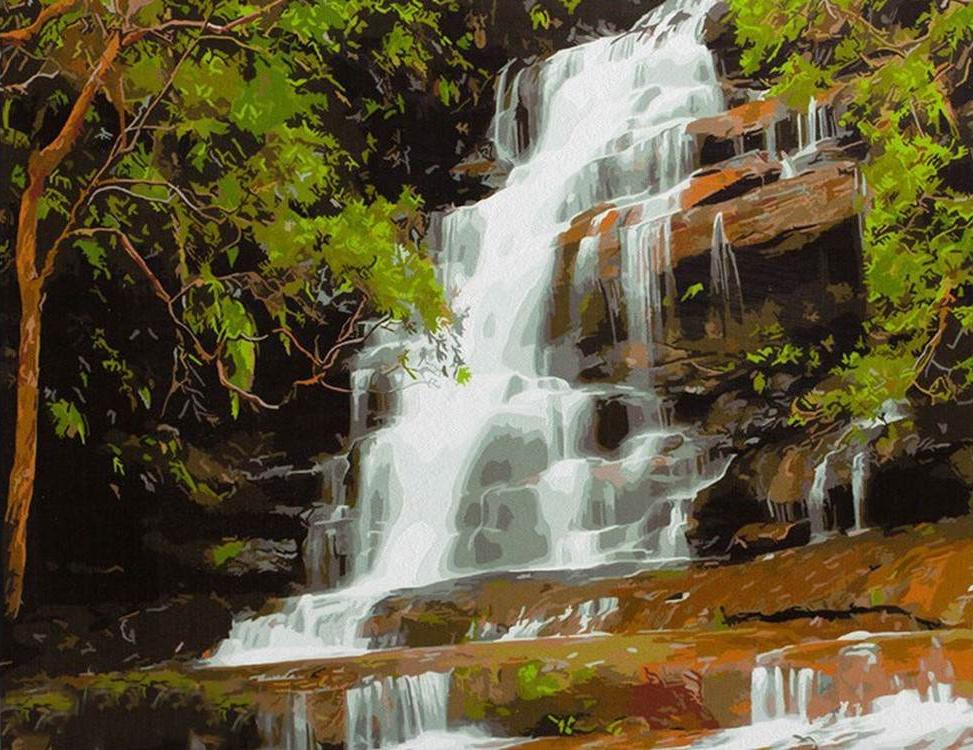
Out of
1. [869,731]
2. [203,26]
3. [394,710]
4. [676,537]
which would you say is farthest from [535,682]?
[203,26]

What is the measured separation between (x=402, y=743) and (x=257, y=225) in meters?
1.23

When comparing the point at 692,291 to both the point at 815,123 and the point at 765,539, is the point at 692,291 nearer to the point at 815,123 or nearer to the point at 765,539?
the point at 815,123

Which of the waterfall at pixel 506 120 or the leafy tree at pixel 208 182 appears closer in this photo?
the leafy tree at pixel 208 182

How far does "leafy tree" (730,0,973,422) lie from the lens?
233 cm

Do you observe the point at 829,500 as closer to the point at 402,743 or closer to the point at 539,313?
the point at 539,313

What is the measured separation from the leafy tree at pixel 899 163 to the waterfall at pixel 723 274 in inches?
11.3

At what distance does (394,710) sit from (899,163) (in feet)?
5.72

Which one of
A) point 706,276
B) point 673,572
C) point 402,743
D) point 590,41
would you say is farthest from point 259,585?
point 590,41

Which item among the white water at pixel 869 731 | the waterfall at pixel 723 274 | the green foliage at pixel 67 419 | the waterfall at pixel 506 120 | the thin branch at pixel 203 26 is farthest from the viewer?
the waterfall at pixel 506 120

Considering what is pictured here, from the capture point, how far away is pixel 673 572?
2.26 m

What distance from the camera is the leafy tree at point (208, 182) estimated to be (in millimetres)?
2203

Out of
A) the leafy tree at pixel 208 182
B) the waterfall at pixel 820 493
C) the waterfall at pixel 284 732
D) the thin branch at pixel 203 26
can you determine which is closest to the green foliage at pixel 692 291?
the waterfall at pixel 820 493

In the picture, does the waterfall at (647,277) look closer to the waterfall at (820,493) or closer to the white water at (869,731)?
the waterfall at (820,493)

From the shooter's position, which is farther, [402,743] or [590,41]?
[590,41]
